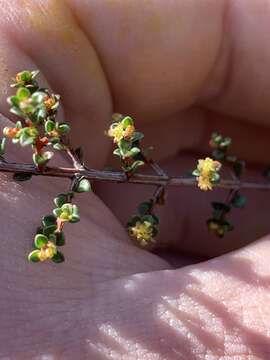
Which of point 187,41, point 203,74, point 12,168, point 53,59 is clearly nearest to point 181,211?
point 203,74

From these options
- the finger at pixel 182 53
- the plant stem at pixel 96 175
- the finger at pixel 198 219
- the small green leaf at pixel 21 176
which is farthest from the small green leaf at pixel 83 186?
the finger at pixel 198 219

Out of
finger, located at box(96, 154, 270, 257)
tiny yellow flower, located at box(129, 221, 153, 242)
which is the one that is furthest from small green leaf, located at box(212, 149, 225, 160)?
tiny yellow flower, located at box(129, 221, 153, 242)

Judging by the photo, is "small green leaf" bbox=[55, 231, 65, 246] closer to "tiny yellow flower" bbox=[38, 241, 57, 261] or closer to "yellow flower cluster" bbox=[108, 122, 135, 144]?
"tiny yellow flower" bbox=[38, 241, 57, 261]

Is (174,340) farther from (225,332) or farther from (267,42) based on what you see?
(267,42)

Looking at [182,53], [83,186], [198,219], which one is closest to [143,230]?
[83,186]

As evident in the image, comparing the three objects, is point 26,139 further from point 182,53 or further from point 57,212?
point 182,53
